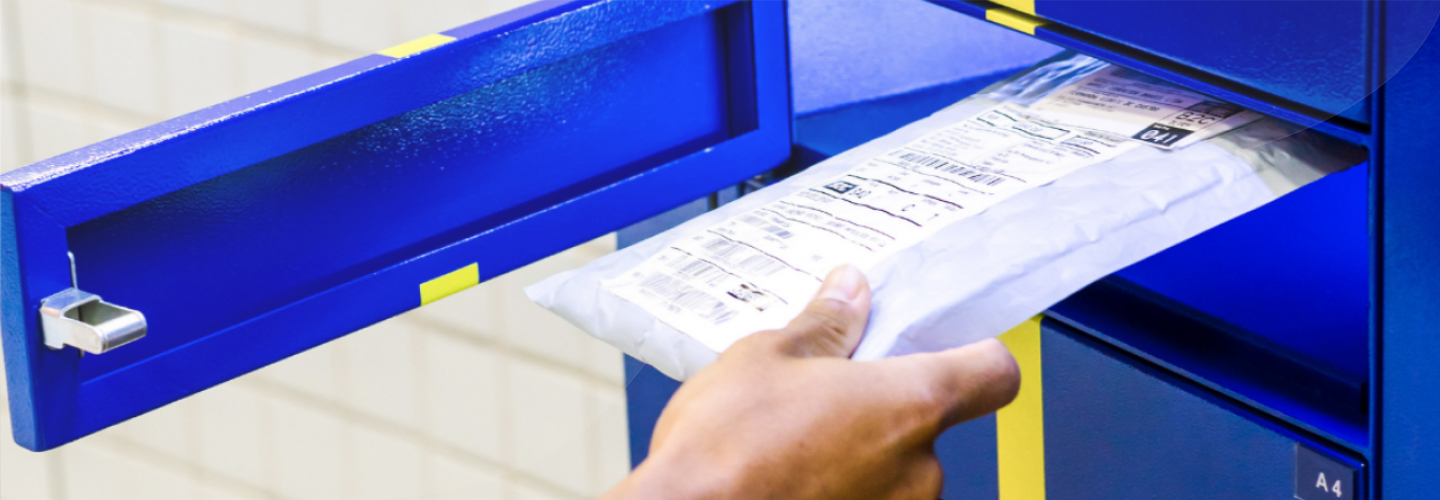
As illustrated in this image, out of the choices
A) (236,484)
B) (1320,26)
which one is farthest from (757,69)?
(236,484)

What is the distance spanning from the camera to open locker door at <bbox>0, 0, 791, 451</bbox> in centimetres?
75

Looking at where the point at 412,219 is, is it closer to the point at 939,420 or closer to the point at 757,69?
the point at 757,69

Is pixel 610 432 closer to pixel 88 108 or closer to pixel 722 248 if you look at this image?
pixel 722 248

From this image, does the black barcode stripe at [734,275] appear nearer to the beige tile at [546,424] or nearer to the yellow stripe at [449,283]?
the yellow stripe at [449,283]

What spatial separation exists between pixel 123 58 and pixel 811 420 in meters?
1.69

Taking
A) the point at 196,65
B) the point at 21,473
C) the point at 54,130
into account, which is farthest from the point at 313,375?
the point at 21,473

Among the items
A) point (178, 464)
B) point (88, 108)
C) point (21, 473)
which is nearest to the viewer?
point (88, 108)

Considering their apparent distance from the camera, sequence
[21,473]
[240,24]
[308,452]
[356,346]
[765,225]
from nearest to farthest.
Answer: [765,225] → [356,346] → [240,24] → [308,452] → [21,473]

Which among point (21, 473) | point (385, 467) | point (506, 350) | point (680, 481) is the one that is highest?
point (680, 481)

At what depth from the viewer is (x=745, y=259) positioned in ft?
2.65

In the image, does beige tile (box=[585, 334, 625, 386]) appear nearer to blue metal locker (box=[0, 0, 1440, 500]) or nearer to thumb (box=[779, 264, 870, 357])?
blue metal locker (box=[0, 0, 1440, 500])

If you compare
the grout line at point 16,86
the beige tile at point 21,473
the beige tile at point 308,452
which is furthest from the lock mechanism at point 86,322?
the beige tile at point 21,473

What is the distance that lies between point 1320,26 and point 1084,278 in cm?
19

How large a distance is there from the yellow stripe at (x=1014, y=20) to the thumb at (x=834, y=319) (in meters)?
0.27
